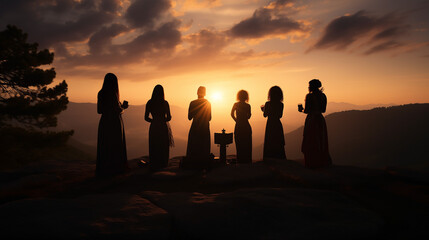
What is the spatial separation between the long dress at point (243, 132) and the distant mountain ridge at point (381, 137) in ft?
182

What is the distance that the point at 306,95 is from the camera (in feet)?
25.3

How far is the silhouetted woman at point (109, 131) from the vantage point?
23.5ft

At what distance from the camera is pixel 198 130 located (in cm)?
865

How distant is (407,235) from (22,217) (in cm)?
500

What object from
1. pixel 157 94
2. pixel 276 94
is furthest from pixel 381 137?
pixel 157 94

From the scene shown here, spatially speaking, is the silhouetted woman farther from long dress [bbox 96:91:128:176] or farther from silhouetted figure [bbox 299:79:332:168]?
silhouetted figure [bbox 299:79:332:168]

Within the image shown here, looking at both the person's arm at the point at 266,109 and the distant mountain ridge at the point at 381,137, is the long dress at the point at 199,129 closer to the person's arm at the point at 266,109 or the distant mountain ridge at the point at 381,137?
the person's arm at the point at 266,109

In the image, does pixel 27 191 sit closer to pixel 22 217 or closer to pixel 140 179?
pixel 140 179

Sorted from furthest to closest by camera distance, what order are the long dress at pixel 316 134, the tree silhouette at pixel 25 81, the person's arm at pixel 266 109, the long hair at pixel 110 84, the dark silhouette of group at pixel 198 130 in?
the tree silhouette at pixel 25 81, the person's arm at pixel 266 109, the long dress at pixel 316 134, the dark silhouette of group at pixel 198 130, the long hair at pixel 110 84

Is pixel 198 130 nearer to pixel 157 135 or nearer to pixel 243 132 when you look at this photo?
pixel 157 135

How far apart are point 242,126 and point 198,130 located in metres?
1.78

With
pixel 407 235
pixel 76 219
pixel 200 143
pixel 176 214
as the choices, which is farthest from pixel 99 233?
pixel 200 143

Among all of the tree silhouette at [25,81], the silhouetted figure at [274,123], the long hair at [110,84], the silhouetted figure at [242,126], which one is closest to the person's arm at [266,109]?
the silhouetted figure at [274,123]

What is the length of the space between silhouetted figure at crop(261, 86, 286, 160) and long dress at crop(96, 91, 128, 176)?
17.4 ft
